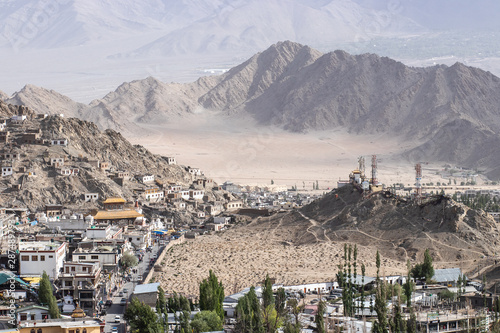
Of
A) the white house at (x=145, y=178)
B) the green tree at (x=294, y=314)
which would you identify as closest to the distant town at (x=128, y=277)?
the green tree at (x=294, y=314)

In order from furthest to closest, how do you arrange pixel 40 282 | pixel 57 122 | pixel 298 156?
pixel 298 156, pixel 57 122, pixel 40 282

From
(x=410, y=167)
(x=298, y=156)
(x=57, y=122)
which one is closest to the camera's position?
(x=57, y=122)

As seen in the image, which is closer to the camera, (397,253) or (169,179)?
(397,253)

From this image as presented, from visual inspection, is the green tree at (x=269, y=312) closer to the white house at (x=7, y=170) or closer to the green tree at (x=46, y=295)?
the green tree at (x=46, y=295)

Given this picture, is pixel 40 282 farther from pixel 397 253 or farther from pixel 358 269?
pixel 397 253

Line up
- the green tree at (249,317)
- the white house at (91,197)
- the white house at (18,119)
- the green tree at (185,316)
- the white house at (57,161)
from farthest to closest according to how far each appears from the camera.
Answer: the white house at (18,119) → the white house at (57,161) → the white house at (91,197) → the green tree at (249,317) → the green tree at (185,316)

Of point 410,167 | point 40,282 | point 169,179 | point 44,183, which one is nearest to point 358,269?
point 40,282
